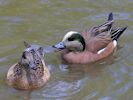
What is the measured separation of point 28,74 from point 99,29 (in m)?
2.15

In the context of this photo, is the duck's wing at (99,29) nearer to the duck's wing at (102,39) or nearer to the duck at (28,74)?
the duck's wing at (102,39)

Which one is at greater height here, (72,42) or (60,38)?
(60,38)

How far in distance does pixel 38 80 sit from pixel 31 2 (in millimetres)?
3221

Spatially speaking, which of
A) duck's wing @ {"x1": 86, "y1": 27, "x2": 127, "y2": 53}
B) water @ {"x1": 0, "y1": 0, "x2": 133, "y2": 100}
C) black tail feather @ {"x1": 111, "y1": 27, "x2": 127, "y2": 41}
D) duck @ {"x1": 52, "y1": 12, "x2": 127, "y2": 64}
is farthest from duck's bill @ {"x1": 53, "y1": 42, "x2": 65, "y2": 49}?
black tail feather @ {"x1": 111, "y1": 27, "x2": 127, "y2": 41}

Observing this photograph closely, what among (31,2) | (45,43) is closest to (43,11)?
(31,2)

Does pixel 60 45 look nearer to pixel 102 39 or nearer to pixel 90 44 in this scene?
pixel 90 44

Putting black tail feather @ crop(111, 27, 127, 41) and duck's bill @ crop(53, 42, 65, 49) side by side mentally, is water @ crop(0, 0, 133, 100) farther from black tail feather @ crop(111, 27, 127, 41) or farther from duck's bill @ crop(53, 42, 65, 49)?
duck's bill @ crop(53, 42, 65, 49)

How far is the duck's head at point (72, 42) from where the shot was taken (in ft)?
36.0

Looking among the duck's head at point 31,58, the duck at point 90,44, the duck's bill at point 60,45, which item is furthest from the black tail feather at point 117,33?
the duck's head at point 31,58

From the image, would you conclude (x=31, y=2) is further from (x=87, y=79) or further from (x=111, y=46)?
(x=87, y=79)

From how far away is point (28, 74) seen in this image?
33.2 feet

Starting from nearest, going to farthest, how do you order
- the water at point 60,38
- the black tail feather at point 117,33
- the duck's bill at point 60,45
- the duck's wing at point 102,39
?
the water at point 60,38, the duck's bill at point 60,45, the duck's wing at point 102,39, the black tail feather at point 117,33

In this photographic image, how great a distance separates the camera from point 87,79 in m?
10.3

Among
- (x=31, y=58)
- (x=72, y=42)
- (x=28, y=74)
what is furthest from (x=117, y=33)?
(x=31, y=58)
